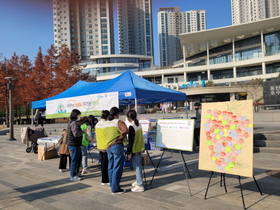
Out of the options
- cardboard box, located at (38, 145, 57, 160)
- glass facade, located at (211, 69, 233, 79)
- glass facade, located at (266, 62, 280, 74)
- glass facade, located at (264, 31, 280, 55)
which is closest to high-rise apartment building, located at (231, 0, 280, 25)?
glass facade, located at (264, 31, 280, 55)

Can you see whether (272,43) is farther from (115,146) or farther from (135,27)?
(135,27)

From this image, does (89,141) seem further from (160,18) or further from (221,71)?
(160,18)

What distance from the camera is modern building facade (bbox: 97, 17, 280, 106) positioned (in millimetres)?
54553

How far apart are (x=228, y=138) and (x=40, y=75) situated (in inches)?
1245

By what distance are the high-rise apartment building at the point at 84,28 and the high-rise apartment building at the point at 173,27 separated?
7253cm

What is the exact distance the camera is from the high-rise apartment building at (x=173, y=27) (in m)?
190

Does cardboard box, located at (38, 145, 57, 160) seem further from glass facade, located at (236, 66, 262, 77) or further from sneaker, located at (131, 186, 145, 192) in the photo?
glass facade, located at (236, 66, 262, 77)

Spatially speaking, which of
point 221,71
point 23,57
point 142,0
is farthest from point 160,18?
point 23,57

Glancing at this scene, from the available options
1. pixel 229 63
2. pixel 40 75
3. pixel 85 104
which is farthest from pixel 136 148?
pixel 229 63

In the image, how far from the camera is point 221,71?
63406 mm

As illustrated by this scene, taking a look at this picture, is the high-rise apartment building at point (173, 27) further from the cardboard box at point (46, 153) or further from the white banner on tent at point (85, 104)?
the cardboard box at point (46, 153)

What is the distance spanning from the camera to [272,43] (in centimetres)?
5703

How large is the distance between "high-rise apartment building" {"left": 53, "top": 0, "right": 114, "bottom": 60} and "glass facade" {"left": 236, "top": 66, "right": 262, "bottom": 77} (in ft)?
241

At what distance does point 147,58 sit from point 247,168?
91909 mm
